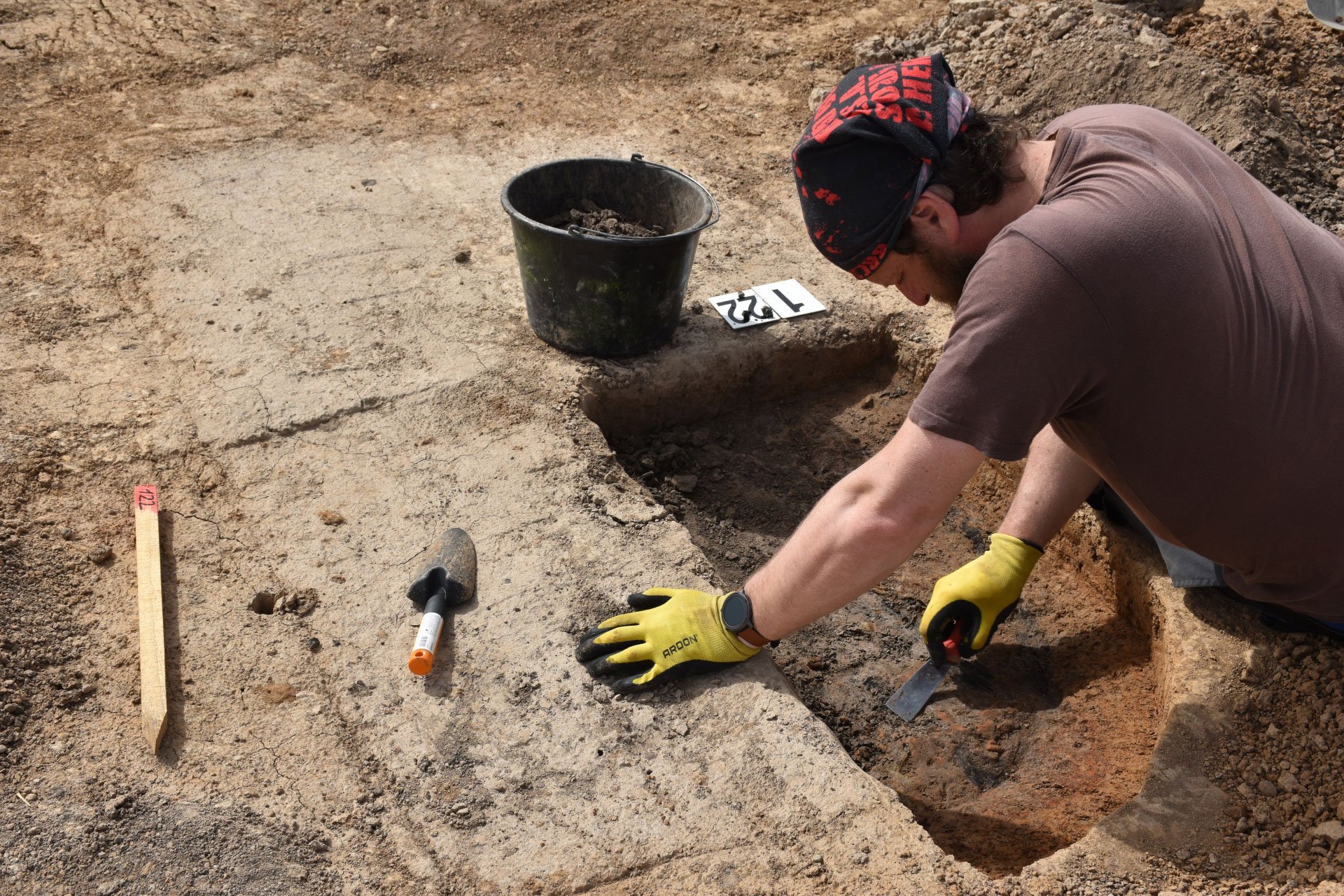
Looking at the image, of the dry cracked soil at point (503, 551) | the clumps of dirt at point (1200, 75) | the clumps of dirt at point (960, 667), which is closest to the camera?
the dry cracked soil at point (503, 551)

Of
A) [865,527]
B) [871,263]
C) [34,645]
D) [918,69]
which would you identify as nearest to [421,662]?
[34,645]

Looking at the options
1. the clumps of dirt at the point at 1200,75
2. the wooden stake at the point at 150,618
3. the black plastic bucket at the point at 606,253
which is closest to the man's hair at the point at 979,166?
the black plastic bucket at the point at 606,253

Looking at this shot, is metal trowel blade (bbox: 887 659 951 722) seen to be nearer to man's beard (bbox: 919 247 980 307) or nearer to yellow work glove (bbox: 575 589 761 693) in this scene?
yellow work glove (bbox: 575 589 761 693)

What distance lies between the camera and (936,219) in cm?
207

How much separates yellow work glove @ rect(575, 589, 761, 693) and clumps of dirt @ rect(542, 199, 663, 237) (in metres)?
1.42

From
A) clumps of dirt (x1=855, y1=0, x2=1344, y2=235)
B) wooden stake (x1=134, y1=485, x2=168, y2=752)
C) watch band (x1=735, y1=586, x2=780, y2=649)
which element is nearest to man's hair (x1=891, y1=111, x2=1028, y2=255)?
watch band (x1=735, y1=586, x2=780, y2=649)

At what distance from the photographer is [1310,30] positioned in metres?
4.89

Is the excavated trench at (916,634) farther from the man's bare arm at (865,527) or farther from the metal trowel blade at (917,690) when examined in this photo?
the man's bare arm at (865,527)

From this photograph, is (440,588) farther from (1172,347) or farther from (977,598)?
(1172,347)

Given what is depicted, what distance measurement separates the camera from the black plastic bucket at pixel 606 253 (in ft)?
10.6

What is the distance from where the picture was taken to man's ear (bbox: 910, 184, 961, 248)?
2043mm

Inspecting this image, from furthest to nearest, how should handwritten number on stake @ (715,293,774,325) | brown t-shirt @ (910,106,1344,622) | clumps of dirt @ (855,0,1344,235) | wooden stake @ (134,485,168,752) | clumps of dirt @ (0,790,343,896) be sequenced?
clumps of dirt @ (855,0,1344,235)
handwritten number on stake @ (715,293,774,325)
wooden stake @ (134,485,168,752)
clumps of dirt @ (0,790,343,896)
brown t-shirt @ (910,106,1344,622)

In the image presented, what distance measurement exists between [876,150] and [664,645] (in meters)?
1.21

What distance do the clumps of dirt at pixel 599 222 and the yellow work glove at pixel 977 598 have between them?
1.56 meters
